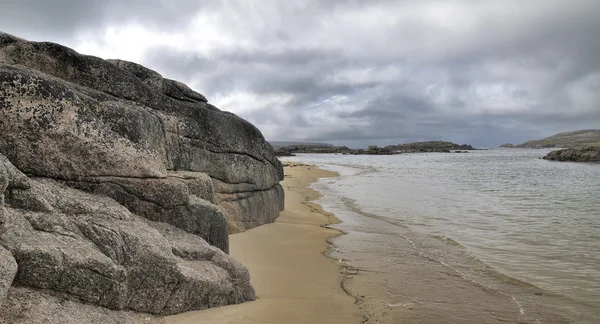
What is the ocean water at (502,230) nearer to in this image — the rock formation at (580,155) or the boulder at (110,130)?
the boulder at (110,130)

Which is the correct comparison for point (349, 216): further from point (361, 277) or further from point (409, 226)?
point (361, 277)

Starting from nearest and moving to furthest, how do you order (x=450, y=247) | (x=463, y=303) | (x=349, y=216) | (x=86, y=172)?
1. (x=86, y=172)
2. (x=463, y=303)
3. (x=450, y=247)
4. (x=349, y=216)

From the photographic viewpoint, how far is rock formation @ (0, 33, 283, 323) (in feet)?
13.3

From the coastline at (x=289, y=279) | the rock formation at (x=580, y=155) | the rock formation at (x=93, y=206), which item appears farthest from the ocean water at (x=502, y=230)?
the rock formation at (x=580, y=155)

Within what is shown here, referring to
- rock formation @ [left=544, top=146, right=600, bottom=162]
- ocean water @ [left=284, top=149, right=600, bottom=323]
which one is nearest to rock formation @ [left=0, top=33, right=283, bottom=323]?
ocean water @ [left=284, top=149, right=600, bottom=323]

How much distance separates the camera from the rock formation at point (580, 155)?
58406 millimetres

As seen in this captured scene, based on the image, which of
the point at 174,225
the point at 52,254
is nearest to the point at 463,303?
the point at 174,225

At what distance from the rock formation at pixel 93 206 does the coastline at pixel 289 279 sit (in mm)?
395

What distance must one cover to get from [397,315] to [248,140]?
6946mm

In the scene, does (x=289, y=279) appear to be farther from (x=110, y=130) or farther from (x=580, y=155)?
(x=580, y=155)

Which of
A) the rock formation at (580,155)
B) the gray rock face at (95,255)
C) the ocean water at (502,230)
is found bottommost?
the ocean water at (502,230)

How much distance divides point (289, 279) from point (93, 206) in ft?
13.9

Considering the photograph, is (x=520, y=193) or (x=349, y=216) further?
(x=520, y=193)

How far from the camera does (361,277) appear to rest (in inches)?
328
